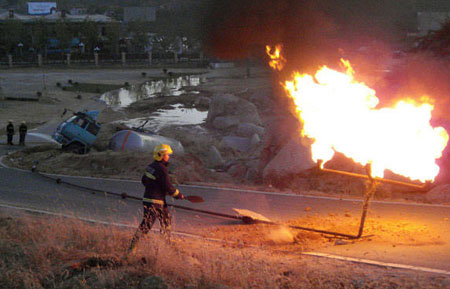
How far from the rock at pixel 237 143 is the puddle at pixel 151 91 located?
21.5 metres

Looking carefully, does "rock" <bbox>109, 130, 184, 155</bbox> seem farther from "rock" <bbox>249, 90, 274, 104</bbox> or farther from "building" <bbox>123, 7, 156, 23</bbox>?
"building" <bbox>123, 7, 156, 23</bbox>

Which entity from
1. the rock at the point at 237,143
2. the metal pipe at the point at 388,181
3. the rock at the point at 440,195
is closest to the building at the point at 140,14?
the rock at the point at 237,143

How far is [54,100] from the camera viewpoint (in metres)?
46.8

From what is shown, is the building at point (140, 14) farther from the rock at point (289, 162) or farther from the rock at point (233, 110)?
the rock at point (289, 162)

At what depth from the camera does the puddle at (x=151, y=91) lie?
5144 cm

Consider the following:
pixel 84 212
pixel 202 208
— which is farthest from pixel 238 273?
pixel 84 212

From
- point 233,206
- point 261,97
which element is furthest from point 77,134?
point 261,97

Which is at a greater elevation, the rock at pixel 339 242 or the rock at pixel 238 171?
the rock at pixel 339 242

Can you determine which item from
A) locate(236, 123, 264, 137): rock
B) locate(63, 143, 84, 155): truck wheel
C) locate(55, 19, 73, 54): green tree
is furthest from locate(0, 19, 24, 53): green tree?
locate(63, 143, 84, 155): truck wheel

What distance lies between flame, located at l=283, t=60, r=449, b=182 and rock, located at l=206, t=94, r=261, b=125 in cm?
2227

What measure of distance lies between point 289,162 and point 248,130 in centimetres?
1234

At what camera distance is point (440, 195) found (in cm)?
1348

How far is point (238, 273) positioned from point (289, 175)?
10.5 meters

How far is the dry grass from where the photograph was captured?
21.1ft
